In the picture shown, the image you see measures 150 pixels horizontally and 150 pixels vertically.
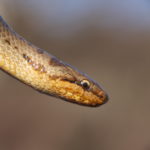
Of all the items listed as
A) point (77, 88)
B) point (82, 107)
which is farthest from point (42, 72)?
point (82, 107)

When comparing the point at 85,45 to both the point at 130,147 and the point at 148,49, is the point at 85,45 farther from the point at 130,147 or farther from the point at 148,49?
the point at 130,147

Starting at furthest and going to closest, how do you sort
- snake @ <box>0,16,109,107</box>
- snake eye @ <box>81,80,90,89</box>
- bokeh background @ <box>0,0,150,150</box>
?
bokeh background @ <box>0,0,150,150</box>, snake eye @ <box>81,80,90,89</box>, snake @ <box>0,16,109,107</box>

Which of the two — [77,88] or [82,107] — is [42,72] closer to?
[77,88]

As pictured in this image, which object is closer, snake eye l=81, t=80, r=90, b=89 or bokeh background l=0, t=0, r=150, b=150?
snake eye l=81, t=80, r=90, b=89

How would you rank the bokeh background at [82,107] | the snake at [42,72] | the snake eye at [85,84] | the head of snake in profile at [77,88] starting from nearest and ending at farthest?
the snake at [42,72], the head of snake in profile at [77,88], the snake eye at [85,84], the bokeh background at [82,107]

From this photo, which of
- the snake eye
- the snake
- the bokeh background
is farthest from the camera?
the bokeh background

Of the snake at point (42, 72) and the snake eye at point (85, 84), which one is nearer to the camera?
the snake at point (42, 72)
